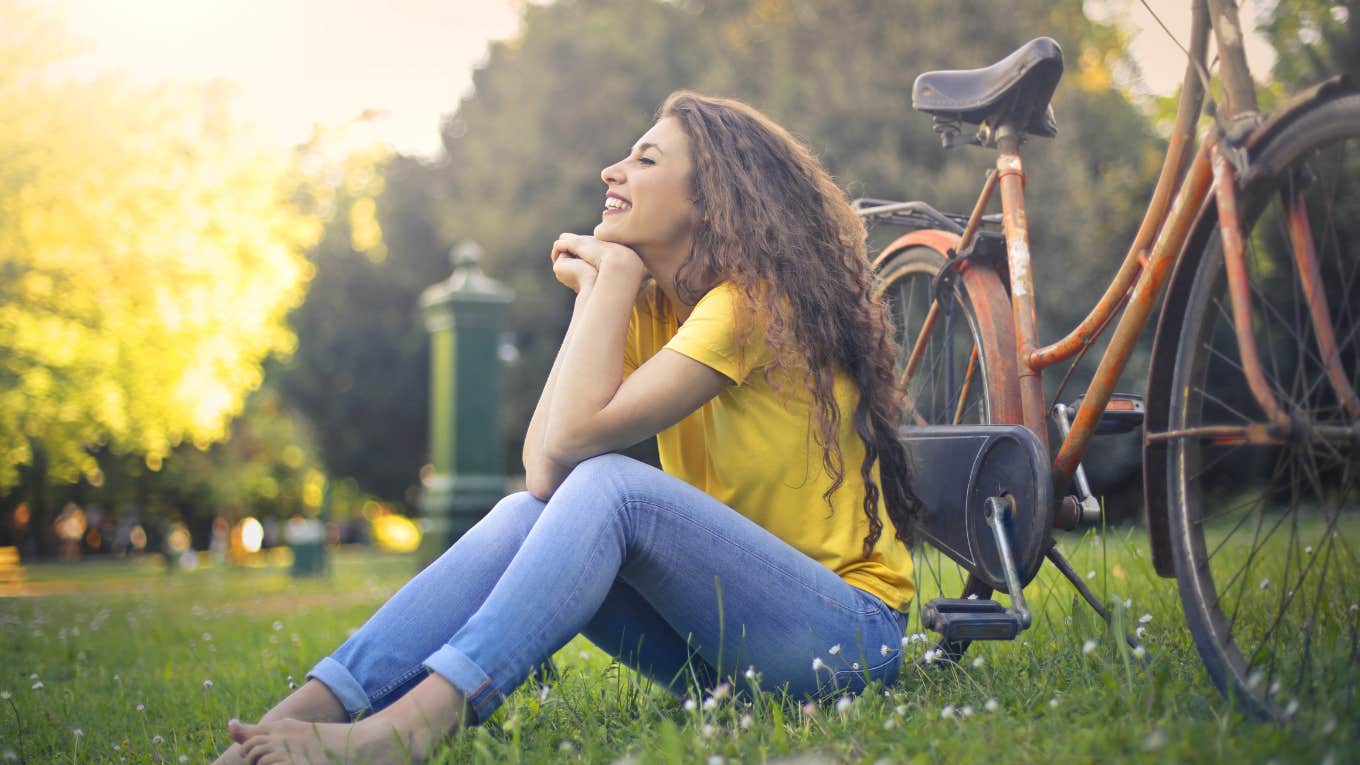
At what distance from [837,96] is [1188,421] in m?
11.2

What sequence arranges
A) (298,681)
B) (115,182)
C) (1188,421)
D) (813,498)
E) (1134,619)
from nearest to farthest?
(1188,421)
(813,498)
(1134,619)
(298,681)
(115,182)

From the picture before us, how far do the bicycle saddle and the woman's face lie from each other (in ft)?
2.21

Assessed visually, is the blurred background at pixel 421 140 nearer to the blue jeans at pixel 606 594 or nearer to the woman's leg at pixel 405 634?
the woman's leg at pixel 405 634

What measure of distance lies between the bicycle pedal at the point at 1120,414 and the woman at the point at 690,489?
0.42m

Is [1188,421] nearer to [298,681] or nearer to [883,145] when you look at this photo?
[298,681]

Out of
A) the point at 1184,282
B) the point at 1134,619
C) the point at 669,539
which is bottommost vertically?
the point at 1134,619

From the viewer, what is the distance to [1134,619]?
2.70 m

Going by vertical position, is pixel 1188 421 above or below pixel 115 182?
below

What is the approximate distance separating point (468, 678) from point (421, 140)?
18.7 metres

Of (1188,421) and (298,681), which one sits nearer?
(1188,421)

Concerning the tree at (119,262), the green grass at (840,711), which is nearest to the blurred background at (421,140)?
the tree at (119,262)

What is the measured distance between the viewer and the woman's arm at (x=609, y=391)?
2152mm

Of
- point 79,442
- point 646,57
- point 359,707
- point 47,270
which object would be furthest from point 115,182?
point 359,707

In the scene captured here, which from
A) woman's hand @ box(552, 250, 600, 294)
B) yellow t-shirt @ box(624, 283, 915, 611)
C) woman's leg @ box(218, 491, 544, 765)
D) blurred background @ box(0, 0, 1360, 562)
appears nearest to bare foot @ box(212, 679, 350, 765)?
woman's leg @ box(218, 491, 544, 765)
